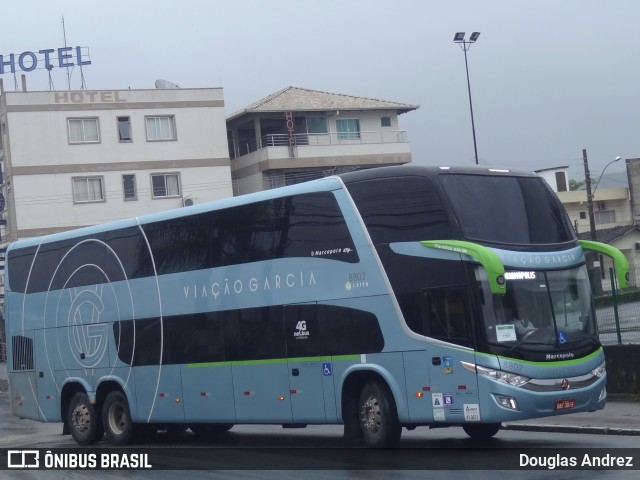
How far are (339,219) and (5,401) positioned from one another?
79.5ft

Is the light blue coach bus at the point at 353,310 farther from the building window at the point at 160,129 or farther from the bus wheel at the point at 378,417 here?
the building window at the point at 160,129

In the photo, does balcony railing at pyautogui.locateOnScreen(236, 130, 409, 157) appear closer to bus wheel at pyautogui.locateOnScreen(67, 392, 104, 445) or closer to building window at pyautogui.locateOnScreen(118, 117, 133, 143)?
building window at pyautogui.locateOnScreen(118, 117, 133, 143)

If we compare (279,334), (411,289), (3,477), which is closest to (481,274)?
(411,289)

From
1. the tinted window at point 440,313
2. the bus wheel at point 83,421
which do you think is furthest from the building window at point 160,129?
the tinted window at point 440,313

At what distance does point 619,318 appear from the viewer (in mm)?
21531

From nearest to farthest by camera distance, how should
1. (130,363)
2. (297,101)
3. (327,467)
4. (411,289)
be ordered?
(327,467)
(411,289)
(130,363)
(297,101)

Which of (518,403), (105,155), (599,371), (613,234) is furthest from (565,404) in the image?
(613,234)

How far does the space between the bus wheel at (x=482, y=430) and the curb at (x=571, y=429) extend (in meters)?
1.49

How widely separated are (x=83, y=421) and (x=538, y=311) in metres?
10.6

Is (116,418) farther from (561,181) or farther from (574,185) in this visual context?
(574,185)

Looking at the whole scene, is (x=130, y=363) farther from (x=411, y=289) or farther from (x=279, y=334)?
(x=411, y=289)

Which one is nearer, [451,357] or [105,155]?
[451,357]

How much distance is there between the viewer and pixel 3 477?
49.9 feet

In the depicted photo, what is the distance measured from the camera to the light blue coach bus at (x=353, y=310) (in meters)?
14.4
